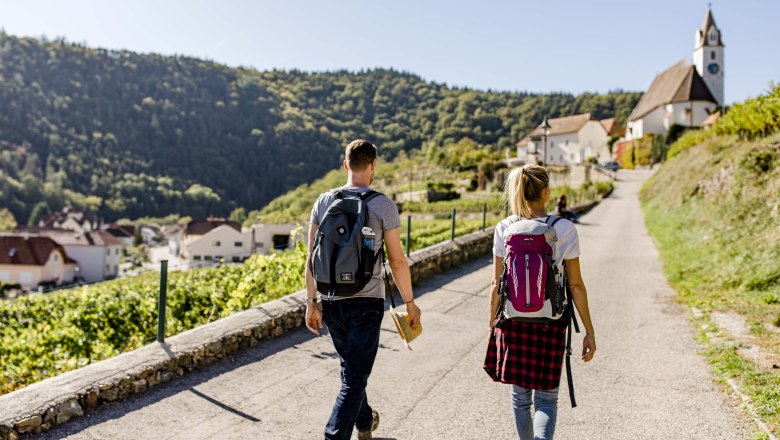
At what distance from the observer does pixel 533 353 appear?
10.0ft

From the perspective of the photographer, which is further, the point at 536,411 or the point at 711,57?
the point at 711,57

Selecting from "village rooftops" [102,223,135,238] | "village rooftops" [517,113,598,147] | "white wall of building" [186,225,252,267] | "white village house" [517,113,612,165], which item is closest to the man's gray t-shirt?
"white wall of building" [186,225,252,267]

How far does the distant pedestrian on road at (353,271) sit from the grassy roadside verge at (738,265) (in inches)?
109

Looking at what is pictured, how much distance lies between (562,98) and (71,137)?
120 meters

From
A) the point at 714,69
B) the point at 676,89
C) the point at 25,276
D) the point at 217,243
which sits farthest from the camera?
the point at 714,69

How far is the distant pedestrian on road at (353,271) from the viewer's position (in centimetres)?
318

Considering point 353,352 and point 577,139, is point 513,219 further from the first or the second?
point 577,139

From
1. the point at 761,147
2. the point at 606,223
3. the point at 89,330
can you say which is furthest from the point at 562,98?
the point at 89,330

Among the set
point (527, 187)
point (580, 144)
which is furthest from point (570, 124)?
point (527, 187)

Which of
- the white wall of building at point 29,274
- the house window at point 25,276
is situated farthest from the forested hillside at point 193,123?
the house window at point 25,276

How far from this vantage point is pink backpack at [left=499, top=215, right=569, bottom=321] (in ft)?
9.75

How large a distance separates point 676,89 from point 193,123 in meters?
128

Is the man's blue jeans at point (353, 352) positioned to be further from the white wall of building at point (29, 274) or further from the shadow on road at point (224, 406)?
the white wall of building at point (29, 274)

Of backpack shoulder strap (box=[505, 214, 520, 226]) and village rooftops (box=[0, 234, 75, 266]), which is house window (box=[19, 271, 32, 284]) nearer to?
village rooftops (box=[0, 234, 75, 266])
